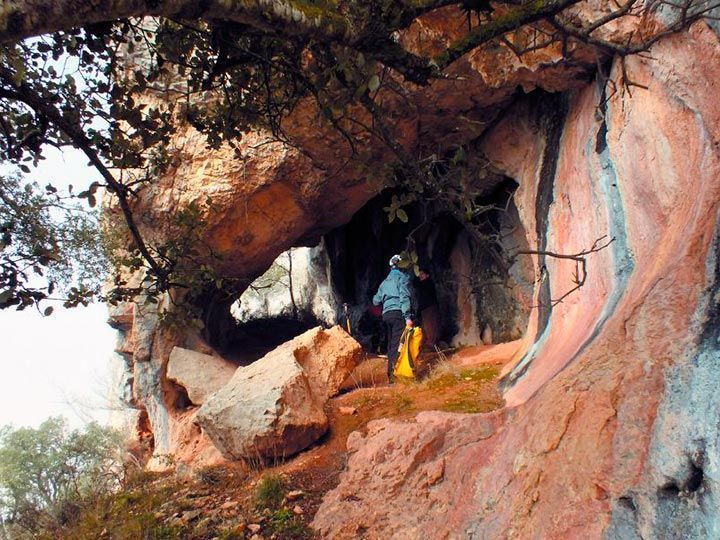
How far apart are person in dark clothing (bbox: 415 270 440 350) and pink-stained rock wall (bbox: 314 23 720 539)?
17.4ft

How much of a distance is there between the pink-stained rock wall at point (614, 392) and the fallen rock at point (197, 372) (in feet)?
11.1

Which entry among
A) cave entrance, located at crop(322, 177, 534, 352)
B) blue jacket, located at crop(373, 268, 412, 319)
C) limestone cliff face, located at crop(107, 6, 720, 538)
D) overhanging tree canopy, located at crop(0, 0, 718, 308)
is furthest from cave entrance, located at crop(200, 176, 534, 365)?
overhanging tree canopy, located at crop(0, 0, 718, 308)

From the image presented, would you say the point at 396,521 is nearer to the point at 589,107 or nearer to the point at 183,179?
the point at 589,107

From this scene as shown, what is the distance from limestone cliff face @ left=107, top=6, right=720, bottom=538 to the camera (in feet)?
8.11

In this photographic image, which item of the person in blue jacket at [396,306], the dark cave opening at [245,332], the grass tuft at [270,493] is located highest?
the dark cave opening at [245,332]

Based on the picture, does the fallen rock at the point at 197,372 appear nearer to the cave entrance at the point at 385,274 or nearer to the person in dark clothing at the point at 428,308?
the cave entrance at the point at 385,274

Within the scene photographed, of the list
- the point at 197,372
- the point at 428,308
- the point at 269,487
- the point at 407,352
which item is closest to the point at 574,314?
the point at 407,352

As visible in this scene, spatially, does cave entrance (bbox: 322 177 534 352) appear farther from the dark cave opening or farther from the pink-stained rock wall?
the pink-stained rock wall

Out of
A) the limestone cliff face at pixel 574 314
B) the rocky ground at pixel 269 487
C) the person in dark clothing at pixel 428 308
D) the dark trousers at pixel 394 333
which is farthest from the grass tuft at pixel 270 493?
the person in dark clothing at pixel 428 308

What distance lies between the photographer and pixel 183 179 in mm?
7578

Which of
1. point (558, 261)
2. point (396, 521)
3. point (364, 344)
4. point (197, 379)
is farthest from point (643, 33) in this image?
point (364, 344)

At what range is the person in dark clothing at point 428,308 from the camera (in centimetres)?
1113

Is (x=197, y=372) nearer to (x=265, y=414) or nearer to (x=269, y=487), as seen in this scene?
(x=265, y=414)

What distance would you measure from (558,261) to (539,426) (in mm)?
3149
